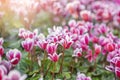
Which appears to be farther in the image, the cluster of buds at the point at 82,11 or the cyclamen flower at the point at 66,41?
the cluster of buds at the point at 82,11

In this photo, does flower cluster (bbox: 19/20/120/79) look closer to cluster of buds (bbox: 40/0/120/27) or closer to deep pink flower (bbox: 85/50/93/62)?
deep pink flower (bbox: 85/50/93/62)

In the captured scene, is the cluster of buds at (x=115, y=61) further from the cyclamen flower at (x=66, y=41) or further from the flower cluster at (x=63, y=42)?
the cyclamen flower at (x=66, y=41)

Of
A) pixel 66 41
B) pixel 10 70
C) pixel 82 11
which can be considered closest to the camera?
pixel 10 70

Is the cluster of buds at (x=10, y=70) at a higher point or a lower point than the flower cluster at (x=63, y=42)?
lower

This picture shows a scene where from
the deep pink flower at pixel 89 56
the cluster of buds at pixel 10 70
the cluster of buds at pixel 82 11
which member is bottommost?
the cluster of buds at pixel 10 70

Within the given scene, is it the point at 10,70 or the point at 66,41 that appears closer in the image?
the point at 10,70

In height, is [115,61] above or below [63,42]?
below

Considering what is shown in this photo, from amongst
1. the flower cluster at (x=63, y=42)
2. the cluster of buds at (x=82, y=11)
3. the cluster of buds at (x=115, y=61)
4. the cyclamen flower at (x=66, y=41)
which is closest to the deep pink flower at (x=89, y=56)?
the flower cluster at (x=63, y=42)

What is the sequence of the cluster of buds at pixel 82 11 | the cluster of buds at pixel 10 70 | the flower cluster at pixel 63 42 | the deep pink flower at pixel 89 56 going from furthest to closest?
the cluster of buds at pixel 82 11 → the deep pink flower at pixel 89 56 → the flower cluster at pixel 63 42 → the cluster of buds at pixel 10 70

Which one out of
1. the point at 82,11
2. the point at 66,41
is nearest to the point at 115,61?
the point at 66,41

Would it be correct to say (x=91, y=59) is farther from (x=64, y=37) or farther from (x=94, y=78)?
(x=64, y=37)

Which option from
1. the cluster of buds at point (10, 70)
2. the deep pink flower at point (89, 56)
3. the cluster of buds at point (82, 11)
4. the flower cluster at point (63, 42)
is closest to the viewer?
the cluster of buds at point (10, 70)

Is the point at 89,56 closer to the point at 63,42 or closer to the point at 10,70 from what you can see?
the point at 63,42

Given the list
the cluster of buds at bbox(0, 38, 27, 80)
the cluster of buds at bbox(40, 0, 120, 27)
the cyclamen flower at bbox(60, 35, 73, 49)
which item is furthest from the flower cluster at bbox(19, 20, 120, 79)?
the cluster of buds at bbox(40, 0, 120, 27)
